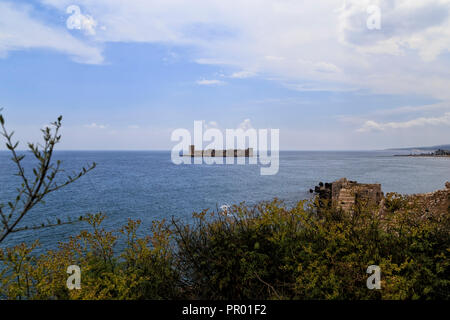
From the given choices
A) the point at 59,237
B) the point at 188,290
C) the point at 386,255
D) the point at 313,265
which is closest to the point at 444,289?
the point at 386,255

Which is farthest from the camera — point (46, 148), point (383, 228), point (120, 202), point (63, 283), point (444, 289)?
point (120, 202)

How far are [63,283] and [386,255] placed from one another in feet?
16.5

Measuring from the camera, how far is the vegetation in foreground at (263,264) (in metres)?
4.18

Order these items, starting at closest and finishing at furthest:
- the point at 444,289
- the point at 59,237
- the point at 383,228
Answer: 1. the point at 444,289
2. the point at 383,228
3. the point at 59,237

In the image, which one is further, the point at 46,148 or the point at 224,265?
the point at 224,265

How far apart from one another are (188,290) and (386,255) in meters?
3.25

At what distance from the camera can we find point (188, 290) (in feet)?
16.6

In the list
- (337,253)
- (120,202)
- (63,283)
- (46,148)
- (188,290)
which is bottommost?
(120,202)

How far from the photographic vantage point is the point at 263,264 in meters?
4.81

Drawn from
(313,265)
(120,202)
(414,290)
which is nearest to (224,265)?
(313,265)

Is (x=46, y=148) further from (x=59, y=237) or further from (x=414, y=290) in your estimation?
(x=59, y=237)

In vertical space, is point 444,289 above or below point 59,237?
above

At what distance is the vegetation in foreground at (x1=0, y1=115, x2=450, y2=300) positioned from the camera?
418cm

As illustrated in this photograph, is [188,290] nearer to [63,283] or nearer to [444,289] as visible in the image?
[63,283]
